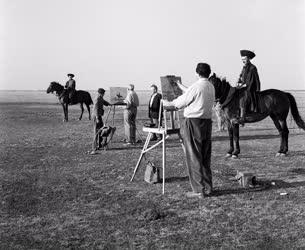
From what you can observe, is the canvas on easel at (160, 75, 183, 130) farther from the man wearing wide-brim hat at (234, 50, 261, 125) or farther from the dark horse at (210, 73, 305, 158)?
the man wearing wide-brim hat at (234, 50, 261, 125)

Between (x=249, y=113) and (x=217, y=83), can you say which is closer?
(x=217, y=83)

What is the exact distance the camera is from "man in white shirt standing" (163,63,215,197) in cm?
686

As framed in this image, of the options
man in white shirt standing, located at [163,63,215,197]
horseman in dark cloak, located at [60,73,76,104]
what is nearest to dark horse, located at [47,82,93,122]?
horseman in dark cloak, located at [60,73,76,104]

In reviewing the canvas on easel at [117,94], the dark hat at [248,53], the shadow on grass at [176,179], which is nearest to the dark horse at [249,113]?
the dark hat at [248,53]

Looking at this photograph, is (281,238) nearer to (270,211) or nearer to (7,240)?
(270,211)

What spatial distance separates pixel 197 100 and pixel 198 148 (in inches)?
32.4

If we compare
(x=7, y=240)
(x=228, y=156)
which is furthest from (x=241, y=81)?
(x=7, y=240)

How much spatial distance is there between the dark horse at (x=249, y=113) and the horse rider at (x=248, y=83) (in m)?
0.15

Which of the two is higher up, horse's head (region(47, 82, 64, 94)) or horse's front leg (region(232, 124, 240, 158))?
horse's head (region(47, 82, 64, 94))

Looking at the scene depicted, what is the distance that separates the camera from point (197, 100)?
22.5ft

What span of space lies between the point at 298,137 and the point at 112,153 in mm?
7920

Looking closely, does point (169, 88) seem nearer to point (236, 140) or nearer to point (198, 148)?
point (198, 148)

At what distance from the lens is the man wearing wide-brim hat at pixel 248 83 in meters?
11.6

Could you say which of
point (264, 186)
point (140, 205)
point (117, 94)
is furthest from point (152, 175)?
point (117, 94)
